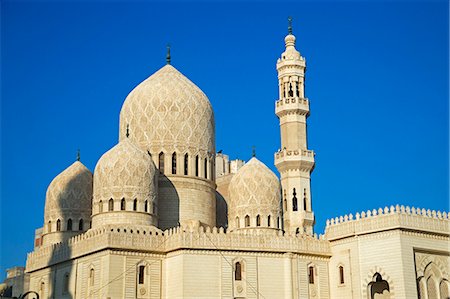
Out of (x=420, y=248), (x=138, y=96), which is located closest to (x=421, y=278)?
(x=420, y=248)

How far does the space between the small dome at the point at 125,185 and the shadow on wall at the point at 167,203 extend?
1.63 metres

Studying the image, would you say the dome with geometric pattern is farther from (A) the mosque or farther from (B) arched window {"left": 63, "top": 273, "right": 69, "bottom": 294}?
(B) arched window {"left": 63, "top": 273, "right": 69, "bottom": 294}

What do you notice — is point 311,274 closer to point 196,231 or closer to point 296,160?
point 196,231

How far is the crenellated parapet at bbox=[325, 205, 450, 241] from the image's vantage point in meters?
31.2

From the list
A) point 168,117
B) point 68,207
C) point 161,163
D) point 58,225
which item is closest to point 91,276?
point 68,207

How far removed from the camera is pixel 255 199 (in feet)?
124

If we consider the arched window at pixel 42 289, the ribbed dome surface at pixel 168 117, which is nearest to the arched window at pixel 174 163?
the ribbed dome surface at pixel 168 117

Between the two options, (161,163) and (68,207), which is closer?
(161,163)

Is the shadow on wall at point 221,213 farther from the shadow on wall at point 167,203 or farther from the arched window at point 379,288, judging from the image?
the arched window at point 379,288

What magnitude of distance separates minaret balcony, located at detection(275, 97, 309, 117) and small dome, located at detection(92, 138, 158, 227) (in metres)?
10.8

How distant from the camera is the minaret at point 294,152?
136 ft

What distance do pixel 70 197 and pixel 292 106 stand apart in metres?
13.4

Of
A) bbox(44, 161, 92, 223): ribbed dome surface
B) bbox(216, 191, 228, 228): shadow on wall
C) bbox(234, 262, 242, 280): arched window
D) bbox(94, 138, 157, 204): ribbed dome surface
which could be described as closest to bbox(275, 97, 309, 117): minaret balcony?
bbox(216, 191, 228, 228): shadow on wall

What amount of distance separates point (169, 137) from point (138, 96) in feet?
9.93
